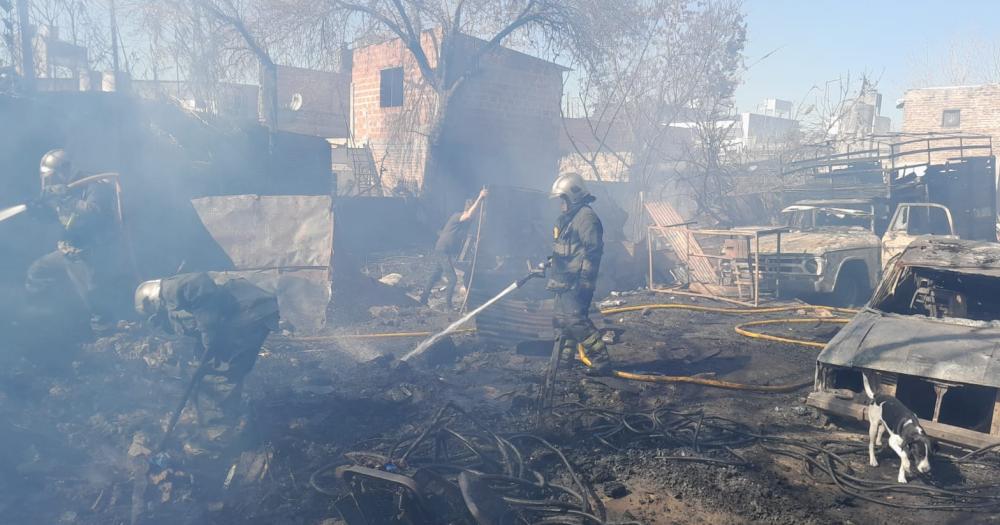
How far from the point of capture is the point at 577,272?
7305 mm

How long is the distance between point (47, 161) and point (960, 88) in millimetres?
33411

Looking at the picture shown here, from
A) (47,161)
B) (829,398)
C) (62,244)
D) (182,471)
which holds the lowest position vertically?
(182,471)

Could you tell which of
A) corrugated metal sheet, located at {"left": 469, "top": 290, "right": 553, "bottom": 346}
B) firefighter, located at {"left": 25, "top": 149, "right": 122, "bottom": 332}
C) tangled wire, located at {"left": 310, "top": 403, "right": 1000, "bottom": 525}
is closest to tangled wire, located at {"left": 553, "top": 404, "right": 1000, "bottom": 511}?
tangled wire, located at {"left": 310, "top": 403, "right": 1000, "bottom": 525}

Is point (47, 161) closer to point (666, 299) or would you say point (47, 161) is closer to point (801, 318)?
point (666, 299)

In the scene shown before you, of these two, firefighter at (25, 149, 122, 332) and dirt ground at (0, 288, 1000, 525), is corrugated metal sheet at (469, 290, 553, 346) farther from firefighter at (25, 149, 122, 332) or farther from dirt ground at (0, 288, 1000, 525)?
firefighter at (25, 149, 122, 332)

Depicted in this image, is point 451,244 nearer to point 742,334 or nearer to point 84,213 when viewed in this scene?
point 742,334

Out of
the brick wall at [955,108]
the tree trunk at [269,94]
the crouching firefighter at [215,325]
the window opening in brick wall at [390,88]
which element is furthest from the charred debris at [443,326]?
the brick wall at [955,108]

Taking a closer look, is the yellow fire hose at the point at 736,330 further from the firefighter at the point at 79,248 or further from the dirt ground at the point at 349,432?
the firefighter at the point at 79,248

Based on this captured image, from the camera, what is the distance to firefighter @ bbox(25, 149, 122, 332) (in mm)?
7465

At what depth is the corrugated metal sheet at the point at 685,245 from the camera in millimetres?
12227

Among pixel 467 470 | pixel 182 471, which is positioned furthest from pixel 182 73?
pixel 467 470

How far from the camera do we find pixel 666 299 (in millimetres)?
11945

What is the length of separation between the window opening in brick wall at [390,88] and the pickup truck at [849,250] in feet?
42.7

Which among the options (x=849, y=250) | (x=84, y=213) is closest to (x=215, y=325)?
(x=84, y=213)
